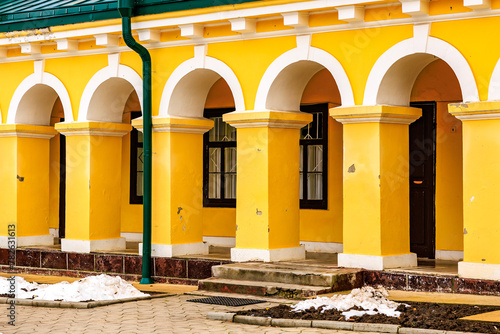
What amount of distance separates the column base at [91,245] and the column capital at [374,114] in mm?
4779

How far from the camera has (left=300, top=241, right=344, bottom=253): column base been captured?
50.8 ft

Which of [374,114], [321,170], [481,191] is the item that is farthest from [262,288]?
[321,170]

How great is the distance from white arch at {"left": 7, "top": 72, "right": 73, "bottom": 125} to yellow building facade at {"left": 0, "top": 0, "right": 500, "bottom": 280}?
0.03m

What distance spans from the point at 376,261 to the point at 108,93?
5478 mm

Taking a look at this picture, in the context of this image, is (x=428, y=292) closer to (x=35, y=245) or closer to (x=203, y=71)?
(x=203, y=71)

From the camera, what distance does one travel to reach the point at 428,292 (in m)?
12.0

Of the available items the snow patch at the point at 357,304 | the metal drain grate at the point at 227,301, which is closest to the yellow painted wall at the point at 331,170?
the metal drain grate at the point at 227,301

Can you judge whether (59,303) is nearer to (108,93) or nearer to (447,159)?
(108,93)

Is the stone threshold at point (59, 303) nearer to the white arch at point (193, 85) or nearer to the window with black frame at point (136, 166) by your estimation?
the white arch at point (193, 85)

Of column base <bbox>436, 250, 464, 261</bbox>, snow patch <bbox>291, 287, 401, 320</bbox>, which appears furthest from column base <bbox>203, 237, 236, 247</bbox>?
snow patch <bbox>291, 287, 401, 320</bbox>

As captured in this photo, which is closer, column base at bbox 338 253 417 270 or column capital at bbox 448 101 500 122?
column capital at bbox 448 101 500 122

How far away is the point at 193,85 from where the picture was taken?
1473 cm

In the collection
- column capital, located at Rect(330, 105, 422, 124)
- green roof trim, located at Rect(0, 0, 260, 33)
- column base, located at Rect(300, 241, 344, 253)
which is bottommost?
column base, located at Rect(300, 241, 344, 253)

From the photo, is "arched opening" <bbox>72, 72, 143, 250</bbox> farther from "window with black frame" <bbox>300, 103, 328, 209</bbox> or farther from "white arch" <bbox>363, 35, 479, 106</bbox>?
"white arch" <bbox>363, 35, 479, 106</bbox>
